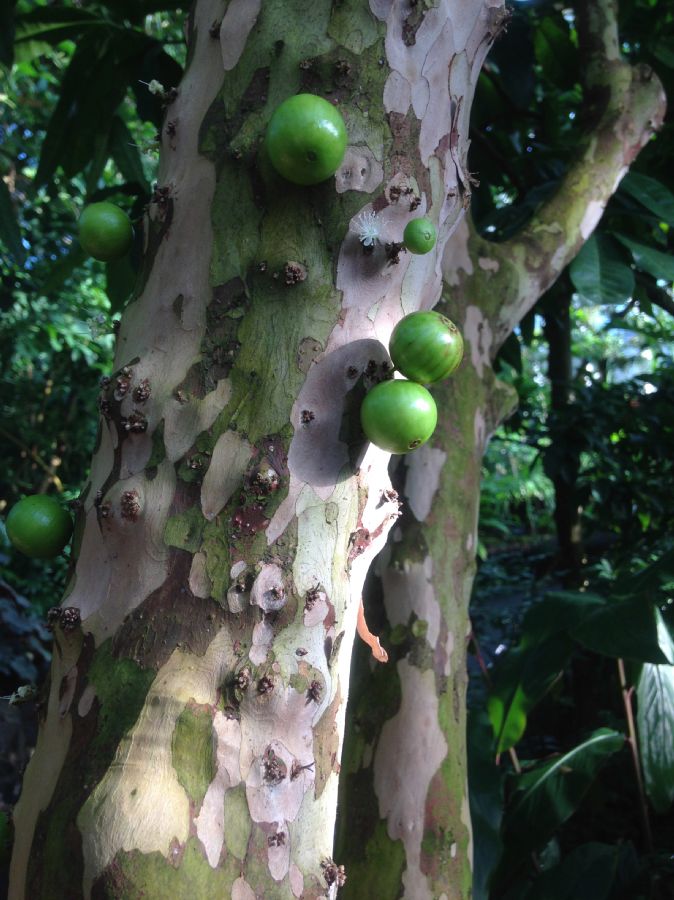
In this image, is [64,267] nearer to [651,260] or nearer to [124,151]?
[124,151]

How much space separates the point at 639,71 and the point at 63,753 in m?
2.20

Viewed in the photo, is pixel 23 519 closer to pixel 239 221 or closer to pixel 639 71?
pixel 239 221

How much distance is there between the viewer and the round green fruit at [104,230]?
115cm

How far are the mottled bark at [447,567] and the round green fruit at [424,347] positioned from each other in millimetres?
763

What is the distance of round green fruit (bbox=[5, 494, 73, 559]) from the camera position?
1027 mm

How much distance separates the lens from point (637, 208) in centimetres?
222

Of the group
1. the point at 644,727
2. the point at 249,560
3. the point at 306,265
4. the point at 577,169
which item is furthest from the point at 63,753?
the point at 577,169

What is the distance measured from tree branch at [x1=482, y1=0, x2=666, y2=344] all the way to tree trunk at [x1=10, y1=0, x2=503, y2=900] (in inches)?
32.9

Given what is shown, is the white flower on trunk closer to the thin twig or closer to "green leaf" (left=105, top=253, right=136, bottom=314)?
"green leaf" (left=105, top=253, right=136, bottom=314)

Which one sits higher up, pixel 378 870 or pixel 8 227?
pixel 8 227

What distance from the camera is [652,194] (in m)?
2.06

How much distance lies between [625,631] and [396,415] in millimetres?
1194

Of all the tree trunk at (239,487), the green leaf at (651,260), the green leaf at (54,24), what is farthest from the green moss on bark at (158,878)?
the green leaf at (54,24)

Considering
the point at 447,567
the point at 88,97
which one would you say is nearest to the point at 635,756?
the point at 447,567
